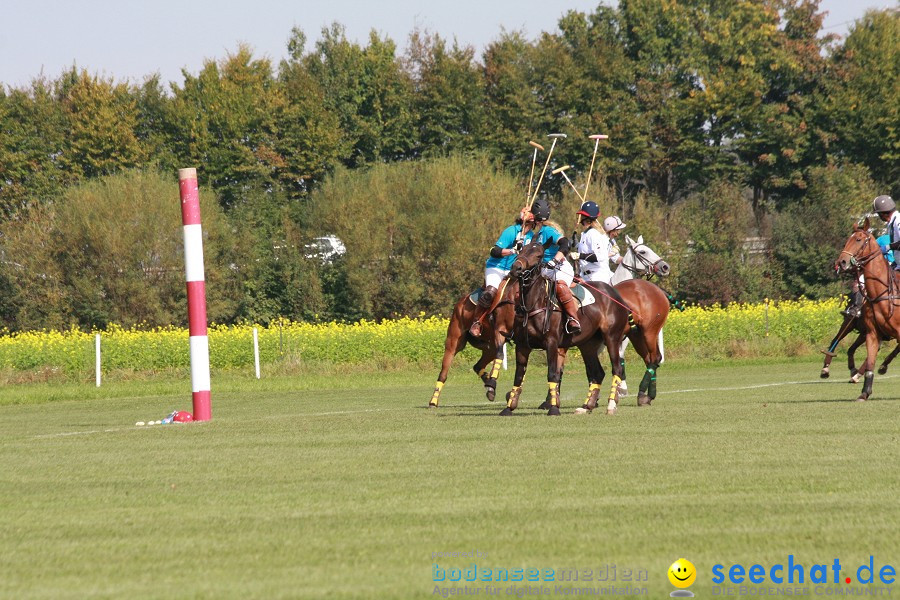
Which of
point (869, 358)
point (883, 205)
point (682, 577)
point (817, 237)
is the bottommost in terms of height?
point (869, 358)

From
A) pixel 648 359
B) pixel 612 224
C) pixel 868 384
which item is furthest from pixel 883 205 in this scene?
pixel 648 359

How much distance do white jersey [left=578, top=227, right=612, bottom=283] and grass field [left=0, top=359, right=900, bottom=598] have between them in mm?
2311

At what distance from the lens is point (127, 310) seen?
45.3 meters

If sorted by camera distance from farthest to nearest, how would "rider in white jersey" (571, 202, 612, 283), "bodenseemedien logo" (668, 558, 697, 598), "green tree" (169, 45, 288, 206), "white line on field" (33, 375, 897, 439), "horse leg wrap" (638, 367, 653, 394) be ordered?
1. "green tree" (169, 45, 288, 206)
2. "rider in white jersey" (571, 202, 612, 283)
3. "horse leg wrap" (638, 367, 653, 394)
4. "white line on field" (33, 375, 897, 439)
5. "bodenseemedien logo" (668, 558, 697, 598)

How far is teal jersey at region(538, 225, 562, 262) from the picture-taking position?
14508mm

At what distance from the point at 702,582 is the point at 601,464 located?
3.87 m

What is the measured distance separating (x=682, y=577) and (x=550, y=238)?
9393mm

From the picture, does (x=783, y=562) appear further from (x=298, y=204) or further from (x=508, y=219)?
(x=298, y=204)

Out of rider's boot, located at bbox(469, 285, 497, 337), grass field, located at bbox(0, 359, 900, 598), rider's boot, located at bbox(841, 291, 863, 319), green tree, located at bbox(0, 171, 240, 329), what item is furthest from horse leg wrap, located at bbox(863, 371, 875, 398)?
green tree, located at bbox(0, 171, 240, 329)

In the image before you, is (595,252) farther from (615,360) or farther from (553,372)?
(553,372)

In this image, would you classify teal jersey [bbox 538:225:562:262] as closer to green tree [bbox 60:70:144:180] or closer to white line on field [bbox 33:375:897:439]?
white line on field [bbox 33:375:897:439]

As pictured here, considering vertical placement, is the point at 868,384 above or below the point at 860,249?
below

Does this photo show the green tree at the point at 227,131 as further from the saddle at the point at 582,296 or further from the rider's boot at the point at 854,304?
the saddle at the point at 582,296

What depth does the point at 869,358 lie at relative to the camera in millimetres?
16031
